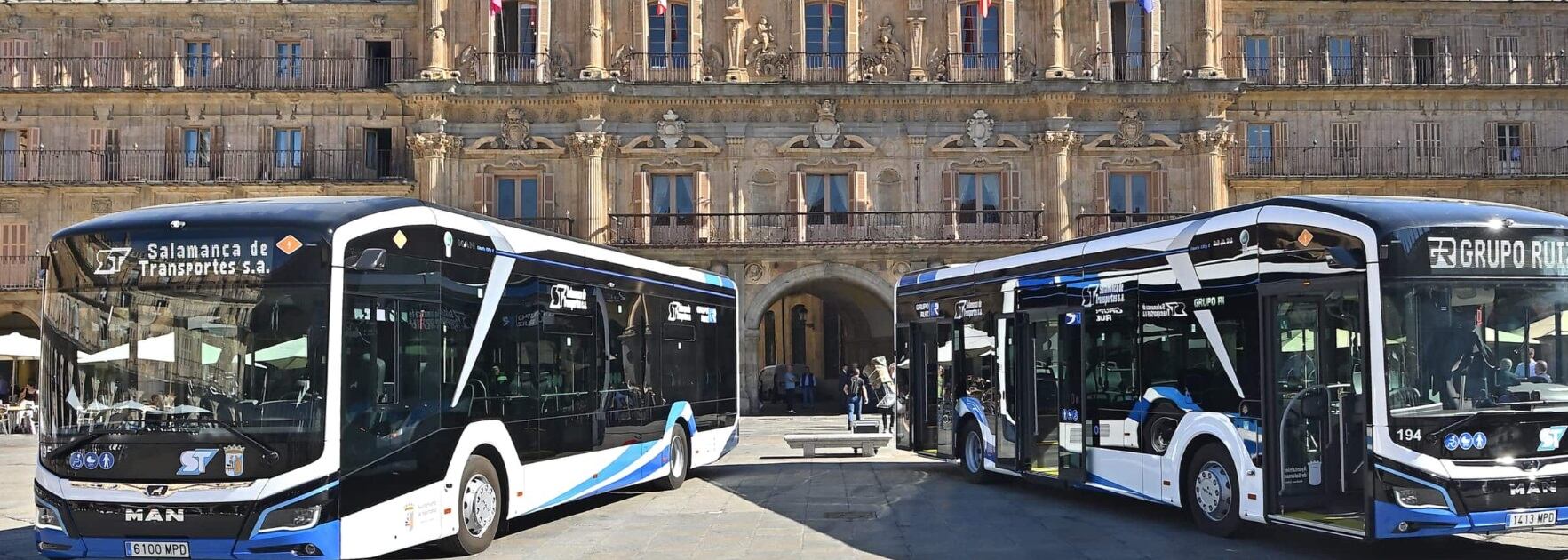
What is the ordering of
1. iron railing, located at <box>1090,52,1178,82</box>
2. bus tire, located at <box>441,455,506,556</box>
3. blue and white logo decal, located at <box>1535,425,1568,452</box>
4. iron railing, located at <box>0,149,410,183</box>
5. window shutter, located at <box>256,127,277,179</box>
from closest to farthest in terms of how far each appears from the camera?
blue and white logo decal, located at <box>1535,425,1568,452</box> < bus tire, located at <box>441,455,506,556</box> < iron railing, located at <box>1090,52,1178,82</box> < iron railing, located at <box>0,149,410,183</box> < window shutter, located at <box>256,127,277,179</box>

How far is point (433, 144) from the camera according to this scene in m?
35.0

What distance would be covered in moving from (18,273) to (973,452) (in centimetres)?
2961

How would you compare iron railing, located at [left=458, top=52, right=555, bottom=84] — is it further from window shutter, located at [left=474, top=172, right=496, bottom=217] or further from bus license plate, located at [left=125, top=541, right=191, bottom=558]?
bus license plate, located at [left=125, top=541, right=191, bottom=558]

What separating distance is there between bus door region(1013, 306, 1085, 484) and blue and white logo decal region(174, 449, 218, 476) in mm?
8153

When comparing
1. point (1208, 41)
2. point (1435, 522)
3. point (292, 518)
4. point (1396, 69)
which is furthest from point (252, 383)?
point (1396, 69)

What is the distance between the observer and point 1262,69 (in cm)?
3775

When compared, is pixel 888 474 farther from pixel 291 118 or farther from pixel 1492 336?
pixel 291 118

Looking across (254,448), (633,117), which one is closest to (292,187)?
(633,117)

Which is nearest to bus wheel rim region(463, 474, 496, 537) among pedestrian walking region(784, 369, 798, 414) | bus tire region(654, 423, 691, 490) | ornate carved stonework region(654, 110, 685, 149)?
bus tire region(654, 423, 691, 490)

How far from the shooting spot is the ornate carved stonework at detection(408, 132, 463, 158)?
35000mm

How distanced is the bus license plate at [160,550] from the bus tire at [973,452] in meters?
9.49

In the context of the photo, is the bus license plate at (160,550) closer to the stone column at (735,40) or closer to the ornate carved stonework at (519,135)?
the ornate carved stonework at (519,135)

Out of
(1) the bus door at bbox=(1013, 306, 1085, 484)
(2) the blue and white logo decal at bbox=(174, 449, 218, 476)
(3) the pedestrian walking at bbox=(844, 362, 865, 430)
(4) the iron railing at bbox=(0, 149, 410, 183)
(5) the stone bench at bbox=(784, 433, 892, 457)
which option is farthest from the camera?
(4) the iron railing at bbox=(0, 149, 410, 183)

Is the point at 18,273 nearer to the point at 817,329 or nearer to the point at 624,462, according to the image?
the point at 817,329
